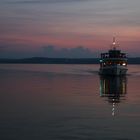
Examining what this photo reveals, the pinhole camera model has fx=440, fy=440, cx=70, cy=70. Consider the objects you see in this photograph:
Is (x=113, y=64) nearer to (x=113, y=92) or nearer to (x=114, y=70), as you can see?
(x=114, y=70)

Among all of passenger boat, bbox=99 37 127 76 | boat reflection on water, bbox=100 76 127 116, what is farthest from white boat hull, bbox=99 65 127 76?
boat reflection on water, bbox=100 76 127 116

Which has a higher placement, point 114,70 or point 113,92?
point 114,70

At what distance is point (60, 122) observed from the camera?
84.4 feet

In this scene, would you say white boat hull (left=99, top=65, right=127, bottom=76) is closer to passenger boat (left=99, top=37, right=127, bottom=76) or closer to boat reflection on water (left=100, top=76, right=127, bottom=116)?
passenger boat (left=99, top=37, right=127, bottom=76)

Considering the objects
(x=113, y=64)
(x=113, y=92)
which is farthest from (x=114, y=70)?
(x=113, y=92)

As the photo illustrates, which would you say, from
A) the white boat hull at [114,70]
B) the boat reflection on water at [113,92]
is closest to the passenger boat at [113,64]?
the white boat hull at [114,70]

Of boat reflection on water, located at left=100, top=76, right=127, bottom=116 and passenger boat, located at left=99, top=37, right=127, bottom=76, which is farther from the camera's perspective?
passenger boat, located at left=99, top=37, right=127, bottom=76

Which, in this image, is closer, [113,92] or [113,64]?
[113,92]

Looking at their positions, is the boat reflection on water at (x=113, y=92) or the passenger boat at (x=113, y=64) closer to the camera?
the boat reflection on water at (x=113, y=92)

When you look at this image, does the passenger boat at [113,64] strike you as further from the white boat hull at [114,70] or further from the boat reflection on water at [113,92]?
the boat reflection on water at [113,92]

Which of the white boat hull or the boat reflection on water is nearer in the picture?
the boat reflection on water

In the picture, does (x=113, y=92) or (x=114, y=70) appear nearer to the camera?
(x=113, y=92)

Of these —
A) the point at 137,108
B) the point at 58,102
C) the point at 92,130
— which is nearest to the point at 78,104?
the point at 58,102

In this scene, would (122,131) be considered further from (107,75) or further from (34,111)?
(107,75)
